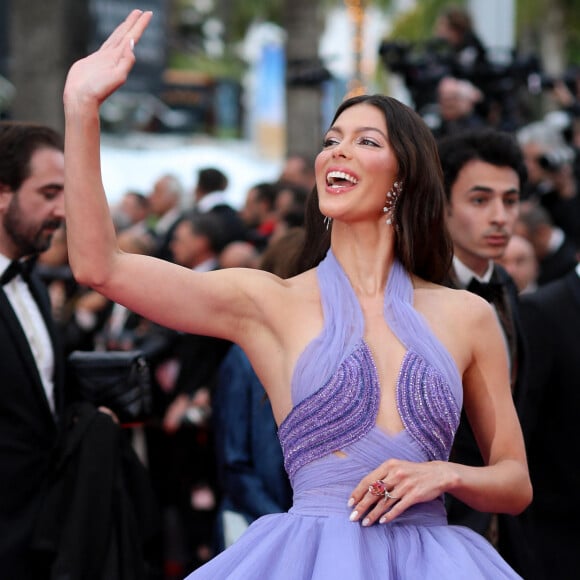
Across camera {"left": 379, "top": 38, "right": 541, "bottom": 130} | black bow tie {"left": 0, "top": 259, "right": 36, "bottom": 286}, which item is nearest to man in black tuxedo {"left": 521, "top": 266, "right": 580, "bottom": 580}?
A: black bow tie {"left": 0, "top": 259, "right": 36, "bottom": 286}

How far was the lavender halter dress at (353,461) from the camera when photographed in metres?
3.16

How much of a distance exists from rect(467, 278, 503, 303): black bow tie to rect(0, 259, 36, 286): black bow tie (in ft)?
5.76

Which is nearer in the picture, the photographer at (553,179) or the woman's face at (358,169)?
the woman's face at (358,169)

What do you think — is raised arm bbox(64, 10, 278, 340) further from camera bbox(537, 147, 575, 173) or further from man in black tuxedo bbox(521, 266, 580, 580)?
camera bbox(537, 147, 575, 173)

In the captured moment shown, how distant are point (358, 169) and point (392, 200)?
16cm

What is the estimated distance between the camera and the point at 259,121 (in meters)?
26.7

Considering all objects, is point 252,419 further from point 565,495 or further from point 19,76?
point 19,76

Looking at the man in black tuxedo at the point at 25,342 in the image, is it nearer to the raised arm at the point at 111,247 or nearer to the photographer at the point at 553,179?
the raised arm at the point at 111,247

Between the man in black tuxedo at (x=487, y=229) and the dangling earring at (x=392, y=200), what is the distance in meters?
1.07

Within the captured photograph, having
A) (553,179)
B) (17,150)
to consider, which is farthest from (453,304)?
(553,179)

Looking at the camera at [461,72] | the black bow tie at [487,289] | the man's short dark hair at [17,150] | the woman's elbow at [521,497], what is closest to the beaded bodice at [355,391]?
the woman's elbow at [521,497]

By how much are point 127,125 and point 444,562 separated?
23217 millimetres

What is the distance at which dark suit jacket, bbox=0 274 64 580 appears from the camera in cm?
478

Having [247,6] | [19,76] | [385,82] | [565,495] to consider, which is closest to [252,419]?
[565,495]
